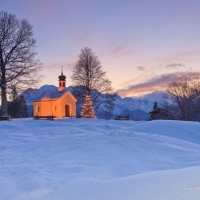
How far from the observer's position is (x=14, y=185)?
445 centimetres

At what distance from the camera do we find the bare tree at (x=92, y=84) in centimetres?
3366

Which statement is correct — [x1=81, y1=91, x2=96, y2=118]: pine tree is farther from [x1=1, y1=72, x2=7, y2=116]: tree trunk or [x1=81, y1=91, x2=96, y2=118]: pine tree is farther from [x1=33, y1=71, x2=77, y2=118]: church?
[x1=1, y1=72, x2=7, y2=116]: tree trunk

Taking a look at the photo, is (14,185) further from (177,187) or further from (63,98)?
(63,98)

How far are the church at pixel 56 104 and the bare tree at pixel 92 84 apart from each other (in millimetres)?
1432

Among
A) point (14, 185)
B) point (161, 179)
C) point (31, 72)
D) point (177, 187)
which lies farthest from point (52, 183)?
point (31, 72)

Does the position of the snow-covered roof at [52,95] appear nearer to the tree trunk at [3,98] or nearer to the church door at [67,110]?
the church door at [67,110]

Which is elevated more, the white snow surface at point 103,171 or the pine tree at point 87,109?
the pine tree at point 87,109

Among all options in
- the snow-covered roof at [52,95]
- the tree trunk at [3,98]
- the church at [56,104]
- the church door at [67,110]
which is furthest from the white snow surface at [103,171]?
the church door at [67,110]

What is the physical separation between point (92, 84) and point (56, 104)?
220 inches

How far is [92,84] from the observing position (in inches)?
1334

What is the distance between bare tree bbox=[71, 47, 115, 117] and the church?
1432 mm

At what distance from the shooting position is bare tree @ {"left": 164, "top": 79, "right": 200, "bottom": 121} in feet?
103

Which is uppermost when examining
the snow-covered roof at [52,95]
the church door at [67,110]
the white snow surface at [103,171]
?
the snow-covered roof at [52,95]

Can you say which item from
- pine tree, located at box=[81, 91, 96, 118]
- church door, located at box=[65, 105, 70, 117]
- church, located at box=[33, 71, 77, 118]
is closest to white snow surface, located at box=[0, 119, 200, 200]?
pine tree, located at box=[81, 91, 96, 118]
